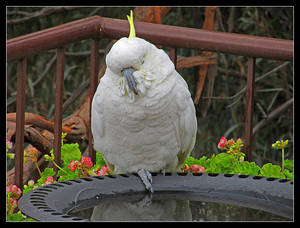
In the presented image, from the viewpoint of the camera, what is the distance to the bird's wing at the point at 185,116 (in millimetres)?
1923

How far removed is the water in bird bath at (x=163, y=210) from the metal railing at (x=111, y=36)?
0.52 meters

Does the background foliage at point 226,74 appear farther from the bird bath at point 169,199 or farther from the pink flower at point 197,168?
the bird bath at point 169,199

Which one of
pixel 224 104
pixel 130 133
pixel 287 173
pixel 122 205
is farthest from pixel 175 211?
pixel 224 104

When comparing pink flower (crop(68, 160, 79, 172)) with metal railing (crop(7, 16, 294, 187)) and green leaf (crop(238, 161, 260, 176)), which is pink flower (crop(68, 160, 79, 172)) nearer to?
metal railing (crop(7, 16, 294, 187))

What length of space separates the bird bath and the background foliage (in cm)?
187

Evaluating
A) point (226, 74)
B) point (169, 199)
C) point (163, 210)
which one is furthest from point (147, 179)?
point (226, 74)

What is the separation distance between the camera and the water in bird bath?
1.48m

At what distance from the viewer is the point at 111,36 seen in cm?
229

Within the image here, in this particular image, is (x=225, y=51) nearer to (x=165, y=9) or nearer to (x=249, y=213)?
(x=249, y=213)

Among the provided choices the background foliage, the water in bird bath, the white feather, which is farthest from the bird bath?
the background foliage

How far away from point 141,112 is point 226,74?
2.09m

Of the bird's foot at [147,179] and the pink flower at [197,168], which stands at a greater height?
the bird's foot at [147,179]

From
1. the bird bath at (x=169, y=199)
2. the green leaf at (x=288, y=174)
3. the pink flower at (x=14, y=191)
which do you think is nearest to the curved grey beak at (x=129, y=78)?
the bird bath at (x=169, y=199)

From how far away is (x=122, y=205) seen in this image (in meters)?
1.58
